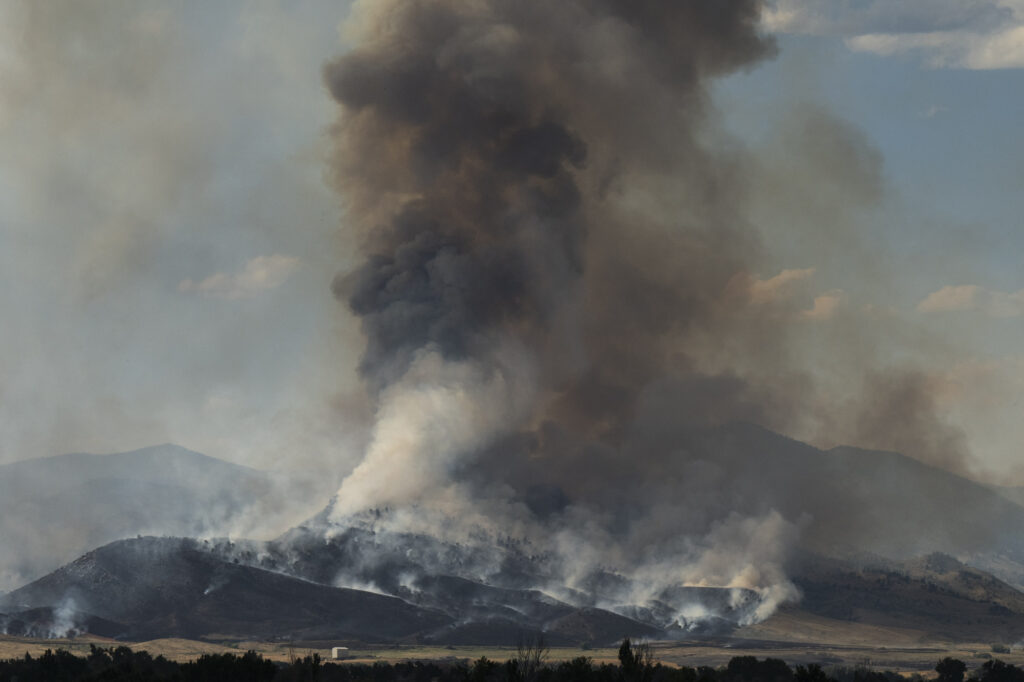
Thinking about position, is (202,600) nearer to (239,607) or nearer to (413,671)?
(239,607)

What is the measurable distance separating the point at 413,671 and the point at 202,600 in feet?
162

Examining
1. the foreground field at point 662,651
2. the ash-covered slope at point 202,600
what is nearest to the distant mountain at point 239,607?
the ash-covered slope at point 202,600

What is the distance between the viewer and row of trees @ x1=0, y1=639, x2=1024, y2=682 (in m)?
95.0

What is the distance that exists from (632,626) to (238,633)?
158 ft

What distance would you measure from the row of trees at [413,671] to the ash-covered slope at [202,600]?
26272 millimetres

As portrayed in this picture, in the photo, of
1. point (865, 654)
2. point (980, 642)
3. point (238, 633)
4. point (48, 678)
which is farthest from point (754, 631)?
point (48, 678)

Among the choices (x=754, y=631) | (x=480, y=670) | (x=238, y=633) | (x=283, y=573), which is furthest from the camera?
(x=754, y=631)

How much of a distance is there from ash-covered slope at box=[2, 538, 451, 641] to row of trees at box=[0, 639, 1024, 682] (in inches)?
1034

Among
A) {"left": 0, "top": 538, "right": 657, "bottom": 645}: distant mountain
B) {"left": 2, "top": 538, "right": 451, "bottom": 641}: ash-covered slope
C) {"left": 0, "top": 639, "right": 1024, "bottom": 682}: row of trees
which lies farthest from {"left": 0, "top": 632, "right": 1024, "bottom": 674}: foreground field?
{"left": 0, "top": 639, "right": 1024, "bottom": 682}: row of trees

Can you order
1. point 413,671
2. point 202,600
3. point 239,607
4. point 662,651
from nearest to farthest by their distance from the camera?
point 413,671 < point 662,651 < point 239,607 < point 202,600

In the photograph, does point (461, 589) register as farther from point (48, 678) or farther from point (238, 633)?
point (48, 678)

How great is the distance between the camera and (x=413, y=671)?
398ft

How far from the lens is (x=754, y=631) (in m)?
184

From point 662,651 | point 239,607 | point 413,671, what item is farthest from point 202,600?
point 662,651
